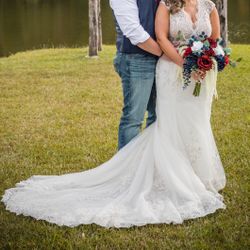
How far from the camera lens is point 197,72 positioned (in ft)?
15.7

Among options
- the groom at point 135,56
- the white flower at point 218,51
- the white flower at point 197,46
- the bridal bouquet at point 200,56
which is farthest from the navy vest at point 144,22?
the white flower at point 218,51

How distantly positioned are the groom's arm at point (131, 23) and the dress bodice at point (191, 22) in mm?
235

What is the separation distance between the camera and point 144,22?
4828mm

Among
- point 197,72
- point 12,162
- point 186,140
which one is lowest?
point 12,162

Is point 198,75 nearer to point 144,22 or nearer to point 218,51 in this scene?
point 218,51

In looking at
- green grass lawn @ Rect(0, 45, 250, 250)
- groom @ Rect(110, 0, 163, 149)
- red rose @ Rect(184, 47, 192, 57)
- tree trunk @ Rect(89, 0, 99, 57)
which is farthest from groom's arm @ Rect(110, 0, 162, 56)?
tree trunk @ Rect(89, 0, 99, 57)

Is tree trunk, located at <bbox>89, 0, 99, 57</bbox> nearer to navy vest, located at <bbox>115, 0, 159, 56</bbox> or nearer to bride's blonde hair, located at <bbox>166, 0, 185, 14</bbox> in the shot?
navy vest, located at <bbox>115, 0, 159, 56</bbox>

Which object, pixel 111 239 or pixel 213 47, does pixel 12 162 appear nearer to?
pixel 111 239

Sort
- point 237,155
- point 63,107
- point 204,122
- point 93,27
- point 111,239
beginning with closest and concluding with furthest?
point 111,239
point 204,122
point 237,155
point 63,107
point 93,27

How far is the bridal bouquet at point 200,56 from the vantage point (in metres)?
4.65

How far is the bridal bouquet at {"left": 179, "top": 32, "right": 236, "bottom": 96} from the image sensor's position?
465 cm

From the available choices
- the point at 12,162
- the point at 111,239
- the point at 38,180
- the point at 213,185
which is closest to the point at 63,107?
the point at 12,162

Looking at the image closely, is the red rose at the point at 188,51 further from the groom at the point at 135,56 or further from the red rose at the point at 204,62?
the groom at the point at 135,56

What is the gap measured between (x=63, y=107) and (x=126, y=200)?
165 inches
